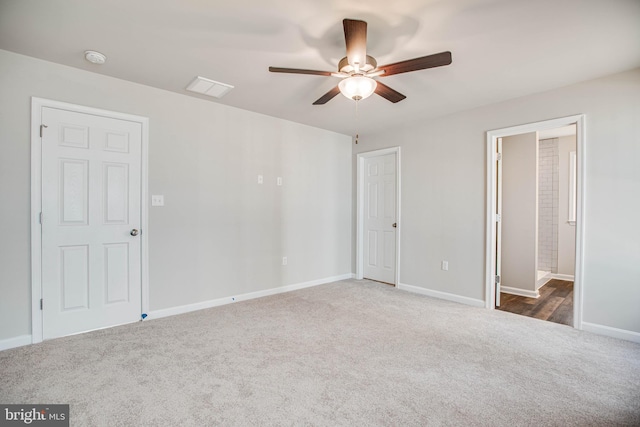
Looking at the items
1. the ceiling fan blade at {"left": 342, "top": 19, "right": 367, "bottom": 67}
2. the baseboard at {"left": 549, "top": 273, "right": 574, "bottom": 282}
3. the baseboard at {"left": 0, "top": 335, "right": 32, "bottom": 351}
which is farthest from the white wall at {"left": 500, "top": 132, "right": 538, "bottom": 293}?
the baseboard at {"left": 0, "top": 335, "right": 32, "bottom": 351}

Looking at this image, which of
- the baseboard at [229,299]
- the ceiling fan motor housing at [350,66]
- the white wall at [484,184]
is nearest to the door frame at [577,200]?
the white wall at [484,184]

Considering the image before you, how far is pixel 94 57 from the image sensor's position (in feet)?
8.17

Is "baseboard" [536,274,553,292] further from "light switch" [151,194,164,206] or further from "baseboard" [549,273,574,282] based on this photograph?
"light switch" [151,194,164,206]

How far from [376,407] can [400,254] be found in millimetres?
2885

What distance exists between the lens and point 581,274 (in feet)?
9.73

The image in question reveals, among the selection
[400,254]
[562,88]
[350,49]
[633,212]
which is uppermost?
[562,88]

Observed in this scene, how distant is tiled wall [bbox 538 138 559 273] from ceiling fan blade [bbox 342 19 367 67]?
5.09 meters

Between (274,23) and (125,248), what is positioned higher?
(274,23)

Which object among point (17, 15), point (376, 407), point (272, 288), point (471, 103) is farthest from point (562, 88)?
point (17, 15)

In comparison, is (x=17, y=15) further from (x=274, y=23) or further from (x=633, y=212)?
(x=633, y=212)

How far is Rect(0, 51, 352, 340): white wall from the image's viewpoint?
2.52 metres

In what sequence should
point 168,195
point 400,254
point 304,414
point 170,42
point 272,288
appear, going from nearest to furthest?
1. point 304,414
2. point 170,42
3. point 168,195
4. point 272,288
5. point 400,254

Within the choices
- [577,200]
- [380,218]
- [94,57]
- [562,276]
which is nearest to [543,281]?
[562,276]

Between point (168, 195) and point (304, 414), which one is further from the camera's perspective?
point (168, 195)
